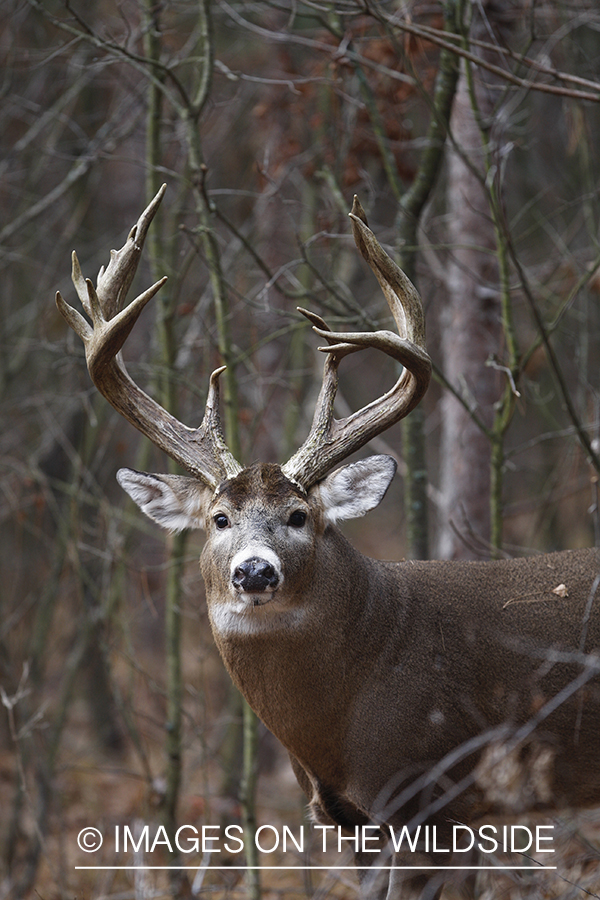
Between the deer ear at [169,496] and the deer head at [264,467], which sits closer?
the deer head at [264,467]

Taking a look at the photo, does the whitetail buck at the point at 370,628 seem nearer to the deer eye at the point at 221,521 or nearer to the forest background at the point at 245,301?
the deer eye at the point at 221,521

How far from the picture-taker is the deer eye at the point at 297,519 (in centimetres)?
464

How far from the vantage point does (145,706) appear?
13242 millimetres

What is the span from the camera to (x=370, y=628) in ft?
15.6

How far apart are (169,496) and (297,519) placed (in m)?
0.83

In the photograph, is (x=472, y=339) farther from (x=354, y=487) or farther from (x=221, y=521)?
(x=221, y=521)

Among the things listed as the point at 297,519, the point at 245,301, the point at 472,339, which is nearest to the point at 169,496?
the point at 297,519

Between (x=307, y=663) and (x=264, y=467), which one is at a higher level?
(x=264, y=467)

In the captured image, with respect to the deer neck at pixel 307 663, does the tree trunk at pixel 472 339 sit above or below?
above

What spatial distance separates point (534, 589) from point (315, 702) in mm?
1305

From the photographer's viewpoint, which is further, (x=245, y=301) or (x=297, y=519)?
(x=245, y=301)

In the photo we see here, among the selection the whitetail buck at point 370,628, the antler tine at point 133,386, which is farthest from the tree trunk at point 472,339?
the antler tine at point 133,386

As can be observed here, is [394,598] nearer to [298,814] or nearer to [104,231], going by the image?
[298,814]

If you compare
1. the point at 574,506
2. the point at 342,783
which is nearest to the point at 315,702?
the point at 342,783
